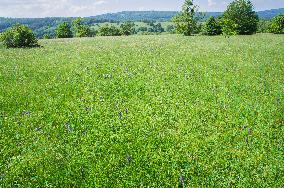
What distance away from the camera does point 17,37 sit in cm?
3747

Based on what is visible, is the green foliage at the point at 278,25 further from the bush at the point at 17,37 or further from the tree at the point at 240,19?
the bush at the point at 17,37

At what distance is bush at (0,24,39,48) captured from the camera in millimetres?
37500

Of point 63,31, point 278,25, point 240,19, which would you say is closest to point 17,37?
point 63,31

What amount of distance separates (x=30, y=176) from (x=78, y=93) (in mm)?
6625

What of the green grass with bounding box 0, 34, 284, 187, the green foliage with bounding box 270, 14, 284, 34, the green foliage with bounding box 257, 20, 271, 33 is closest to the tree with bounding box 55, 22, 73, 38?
the green foliage with bounding box 257, 20, 271, 33

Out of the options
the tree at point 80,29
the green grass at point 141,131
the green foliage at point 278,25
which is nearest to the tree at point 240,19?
the green foliage at point 278,25

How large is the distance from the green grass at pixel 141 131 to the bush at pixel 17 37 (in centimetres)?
2417

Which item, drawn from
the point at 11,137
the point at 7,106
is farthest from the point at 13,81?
the point at 11,137

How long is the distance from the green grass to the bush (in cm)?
2417

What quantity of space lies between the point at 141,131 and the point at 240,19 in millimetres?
70097

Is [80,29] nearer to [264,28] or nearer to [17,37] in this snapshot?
[17,37]

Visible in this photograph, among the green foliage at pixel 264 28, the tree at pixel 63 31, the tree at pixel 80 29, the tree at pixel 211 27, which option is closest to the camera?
the tree at pixel 211 27

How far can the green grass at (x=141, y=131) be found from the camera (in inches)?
255

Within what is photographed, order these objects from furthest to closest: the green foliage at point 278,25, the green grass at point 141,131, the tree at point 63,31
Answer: the tree at point 63,31, the green foliage at point 278,25, the green grass at point 141,131
